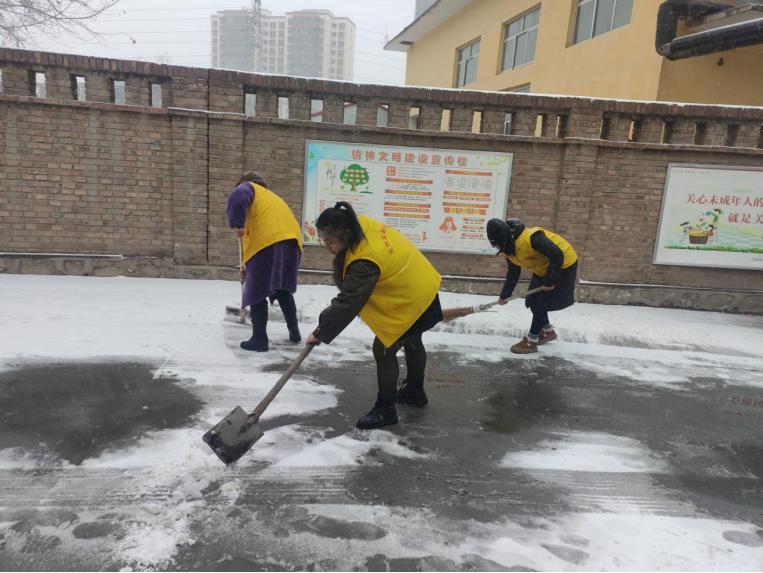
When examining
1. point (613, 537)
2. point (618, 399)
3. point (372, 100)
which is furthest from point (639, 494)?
point (372, 100)

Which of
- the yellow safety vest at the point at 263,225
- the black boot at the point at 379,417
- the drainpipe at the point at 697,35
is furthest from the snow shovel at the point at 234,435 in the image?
the drainpipe at the point at 697,35

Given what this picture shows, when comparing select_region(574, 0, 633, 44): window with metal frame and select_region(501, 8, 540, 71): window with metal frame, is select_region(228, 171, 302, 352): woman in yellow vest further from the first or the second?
select_region(501, 8, 540, 71): window with metal frame

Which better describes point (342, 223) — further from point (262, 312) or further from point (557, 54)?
point (557, 54)

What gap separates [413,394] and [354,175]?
3813 mm

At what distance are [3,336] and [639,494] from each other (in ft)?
16.7

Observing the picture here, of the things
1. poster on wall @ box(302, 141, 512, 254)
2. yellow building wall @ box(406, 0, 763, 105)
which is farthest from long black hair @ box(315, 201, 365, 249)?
yellow building wall @ box(406, 0, 763, 105)

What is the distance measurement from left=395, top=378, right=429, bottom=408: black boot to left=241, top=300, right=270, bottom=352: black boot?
4.87 ft

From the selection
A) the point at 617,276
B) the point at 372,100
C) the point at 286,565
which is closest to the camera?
the point at 286,565

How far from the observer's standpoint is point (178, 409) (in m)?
3.44

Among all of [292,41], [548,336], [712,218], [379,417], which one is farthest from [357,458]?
[292,41]

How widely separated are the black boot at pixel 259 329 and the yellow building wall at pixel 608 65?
7.77 meters

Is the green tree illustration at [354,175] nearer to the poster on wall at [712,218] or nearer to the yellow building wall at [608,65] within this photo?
the poster on wall at [712,218]

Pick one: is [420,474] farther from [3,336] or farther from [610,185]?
[610,185]

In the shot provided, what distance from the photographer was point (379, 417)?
3375 millimetres
